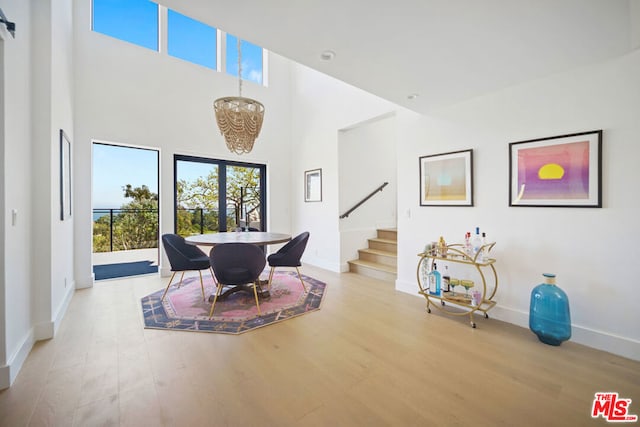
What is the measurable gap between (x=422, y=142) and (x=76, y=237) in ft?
16.6

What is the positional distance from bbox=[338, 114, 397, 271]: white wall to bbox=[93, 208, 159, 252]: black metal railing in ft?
12.4

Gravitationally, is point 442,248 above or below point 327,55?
below

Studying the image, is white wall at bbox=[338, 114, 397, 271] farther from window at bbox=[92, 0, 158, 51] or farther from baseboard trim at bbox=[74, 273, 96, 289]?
baseboard trim at bbox=[74, 273, 96, 289]

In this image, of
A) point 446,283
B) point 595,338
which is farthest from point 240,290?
point 595,338

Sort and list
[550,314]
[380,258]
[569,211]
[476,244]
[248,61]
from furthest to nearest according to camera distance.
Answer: [248,61]
[380,258]
[476,244]
[569,211]
[550,314]

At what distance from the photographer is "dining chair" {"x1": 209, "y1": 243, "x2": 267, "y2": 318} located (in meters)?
2.84

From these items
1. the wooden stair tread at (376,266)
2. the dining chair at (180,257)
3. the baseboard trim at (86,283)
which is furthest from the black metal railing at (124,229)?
the wooden stair tread at (376,266)

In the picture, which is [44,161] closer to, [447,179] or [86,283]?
[86,283]

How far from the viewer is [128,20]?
444cm

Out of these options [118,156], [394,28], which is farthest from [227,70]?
[394,28]

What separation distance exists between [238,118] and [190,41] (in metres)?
3.13

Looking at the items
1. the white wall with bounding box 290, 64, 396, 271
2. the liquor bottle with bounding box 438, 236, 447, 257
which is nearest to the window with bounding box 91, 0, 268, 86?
the white wall with bounding box 290, 64, 396, 271

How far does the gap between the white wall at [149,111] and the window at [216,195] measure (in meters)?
0.19

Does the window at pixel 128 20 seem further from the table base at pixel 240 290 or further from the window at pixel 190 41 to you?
the table base at pixel 240 290
